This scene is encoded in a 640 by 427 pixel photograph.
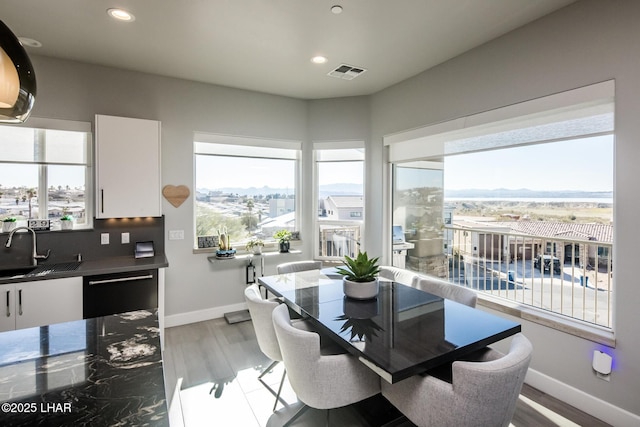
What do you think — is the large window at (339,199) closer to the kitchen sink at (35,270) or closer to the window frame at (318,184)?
the window frame at (318,184)

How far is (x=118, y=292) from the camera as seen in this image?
2.94 metres

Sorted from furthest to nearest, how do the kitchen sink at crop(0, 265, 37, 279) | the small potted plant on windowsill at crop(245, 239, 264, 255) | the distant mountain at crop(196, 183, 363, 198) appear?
the distant mountain at crop(196, 183, 363, 198) → the small potted plant on windowsill at crop(245, 239, 264, 255) → the kitchen sink at crop(0, 265, 37, 279)

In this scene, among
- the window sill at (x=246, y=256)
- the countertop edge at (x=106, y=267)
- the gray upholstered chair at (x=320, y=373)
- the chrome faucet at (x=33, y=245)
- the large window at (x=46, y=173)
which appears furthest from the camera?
the window sill at (x=246, y=256)

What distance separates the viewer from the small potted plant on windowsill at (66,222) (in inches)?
131

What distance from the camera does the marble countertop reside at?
3.04 ft

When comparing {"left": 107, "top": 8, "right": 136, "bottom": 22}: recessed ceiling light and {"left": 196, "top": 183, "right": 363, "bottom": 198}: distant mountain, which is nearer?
{"left": 107, "top": 8, "right": 136, "bottom": 22}: recessed ceiling light

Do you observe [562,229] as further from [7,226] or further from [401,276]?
[7,226]

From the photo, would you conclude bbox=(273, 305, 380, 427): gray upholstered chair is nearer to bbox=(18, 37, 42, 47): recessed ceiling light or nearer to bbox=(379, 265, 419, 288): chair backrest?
bbox=(379, 265, 419, 288): chair backrest

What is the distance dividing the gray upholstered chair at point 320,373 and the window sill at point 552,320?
167cm

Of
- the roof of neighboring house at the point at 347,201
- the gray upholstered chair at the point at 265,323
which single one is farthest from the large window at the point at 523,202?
the gray upholstered chair at the point at 265,323

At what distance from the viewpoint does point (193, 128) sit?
4.00m

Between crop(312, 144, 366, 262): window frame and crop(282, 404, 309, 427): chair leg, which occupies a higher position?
crop(312, 144, 366, 262): window frame

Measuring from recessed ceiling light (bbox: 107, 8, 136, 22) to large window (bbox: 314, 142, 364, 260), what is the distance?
104 inches

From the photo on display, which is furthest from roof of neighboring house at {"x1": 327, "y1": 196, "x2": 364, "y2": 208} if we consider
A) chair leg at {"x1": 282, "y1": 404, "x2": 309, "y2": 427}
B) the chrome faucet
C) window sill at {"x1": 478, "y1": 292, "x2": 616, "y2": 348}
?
the chrome faucet
